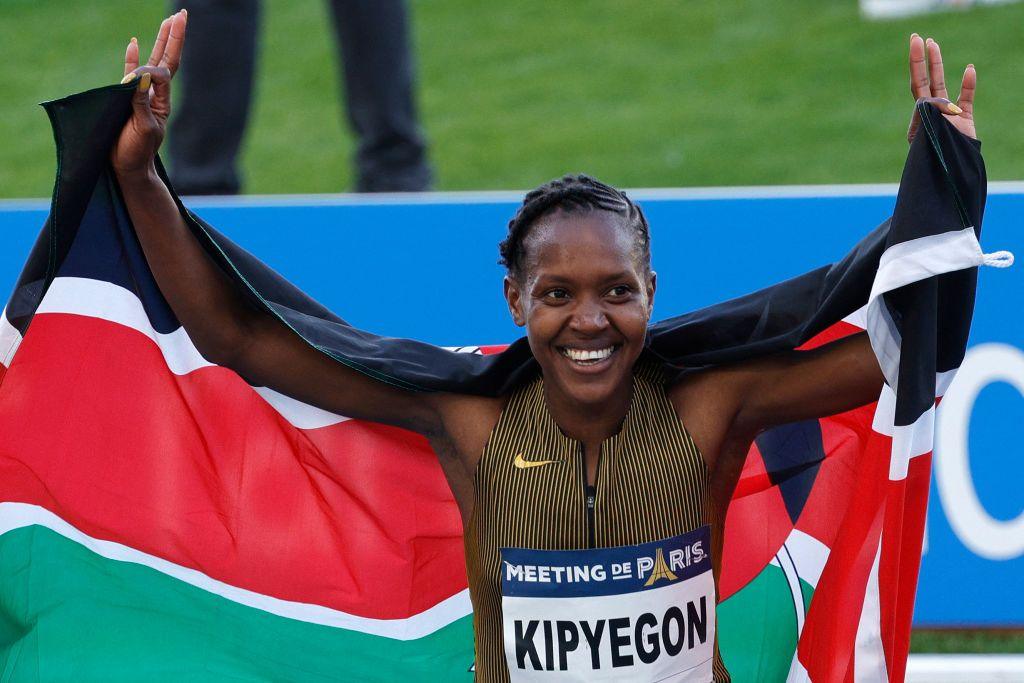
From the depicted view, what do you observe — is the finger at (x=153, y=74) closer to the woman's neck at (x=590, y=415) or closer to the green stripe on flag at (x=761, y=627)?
the woman's neck at (x=590, y=415)

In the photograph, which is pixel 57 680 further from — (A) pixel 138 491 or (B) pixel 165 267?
(B) pixel 165 267

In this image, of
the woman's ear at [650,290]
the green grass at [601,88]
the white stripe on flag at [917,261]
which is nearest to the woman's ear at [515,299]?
the woman's ear at [650,290]

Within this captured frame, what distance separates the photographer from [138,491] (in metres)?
3.54

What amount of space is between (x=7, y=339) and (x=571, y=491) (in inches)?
49.5

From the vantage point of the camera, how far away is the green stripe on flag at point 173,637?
351 centimetres

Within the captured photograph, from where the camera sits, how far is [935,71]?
2.89 metres

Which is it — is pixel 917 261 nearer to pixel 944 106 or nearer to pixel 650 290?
pixel 944 106

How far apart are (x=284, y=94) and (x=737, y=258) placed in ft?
24.9

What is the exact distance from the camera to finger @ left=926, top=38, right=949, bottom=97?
288 centimetres

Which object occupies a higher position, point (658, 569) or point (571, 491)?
point (571, 491)

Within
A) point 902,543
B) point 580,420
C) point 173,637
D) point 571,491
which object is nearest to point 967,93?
point 902,543

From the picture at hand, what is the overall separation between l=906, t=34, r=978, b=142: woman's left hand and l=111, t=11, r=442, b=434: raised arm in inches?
48.5

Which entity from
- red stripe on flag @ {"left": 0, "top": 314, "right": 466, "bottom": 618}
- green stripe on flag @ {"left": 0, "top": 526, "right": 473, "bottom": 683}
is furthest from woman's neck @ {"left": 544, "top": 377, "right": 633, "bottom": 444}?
green stripe on flag @ {"left": 0, "top": 526, "right": 473, "bottom": 683}

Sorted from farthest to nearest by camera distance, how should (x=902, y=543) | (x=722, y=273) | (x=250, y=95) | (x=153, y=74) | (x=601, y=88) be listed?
(x=601, y=88)
(x=250, y=95)
(x=722, y=273)
(x=902, y=543)
(x=153, y=74)
